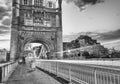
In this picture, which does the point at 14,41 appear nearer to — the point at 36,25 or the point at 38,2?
the point at 36,25

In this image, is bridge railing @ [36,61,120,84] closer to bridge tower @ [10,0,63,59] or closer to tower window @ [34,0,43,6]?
bridge tower @ [10,0,63,59]

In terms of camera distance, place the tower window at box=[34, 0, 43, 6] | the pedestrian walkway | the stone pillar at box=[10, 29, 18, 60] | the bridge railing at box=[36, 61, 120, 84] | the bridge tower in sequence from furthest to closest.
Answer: the tower window at box=[34, 0, 43, 6] → the bridge tower → the stone pillar at box=[10, 29, 18, 60] → the pedestrian walkway → the bridge railing at box=[36, 61, 120, 84]

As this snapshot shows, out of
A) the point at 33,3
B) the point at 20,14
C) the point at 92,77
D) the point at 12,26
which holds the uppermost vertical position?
the point at 33,3

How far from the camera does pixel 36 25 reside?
94.1ft

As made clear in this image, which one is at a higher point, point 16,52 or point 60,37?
point 60,37

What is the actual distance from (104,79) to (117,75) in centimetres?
49

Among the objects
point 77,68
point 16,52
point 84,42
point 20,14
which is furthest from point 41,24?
point 77,68

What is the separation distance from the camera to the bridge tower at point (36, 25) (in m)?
26.6

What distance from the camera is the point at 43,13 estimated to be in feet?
97.8

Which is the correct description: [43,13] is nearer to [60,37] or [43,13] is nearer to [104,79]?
[60,37]

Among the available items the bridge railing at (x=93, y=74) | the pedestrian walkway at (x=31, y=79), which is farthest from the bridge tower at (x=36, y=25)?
the bridge railing at (x=93, y=74)

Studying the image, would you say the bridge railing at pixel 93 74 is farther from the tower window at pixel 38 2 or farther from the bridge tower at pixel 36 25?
the tower window at pixel 38 2

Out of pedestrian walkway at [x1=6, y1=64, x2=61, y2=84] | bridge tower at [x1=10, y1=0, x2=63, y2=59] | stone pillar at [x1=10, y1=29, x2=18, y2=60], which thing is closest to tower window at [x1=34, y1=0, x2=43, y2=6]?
bridge tower at [x1=10, y1=0, x2=63, y2=59]

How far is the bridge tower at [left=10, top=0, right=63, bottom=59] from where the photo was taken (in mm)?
26562
